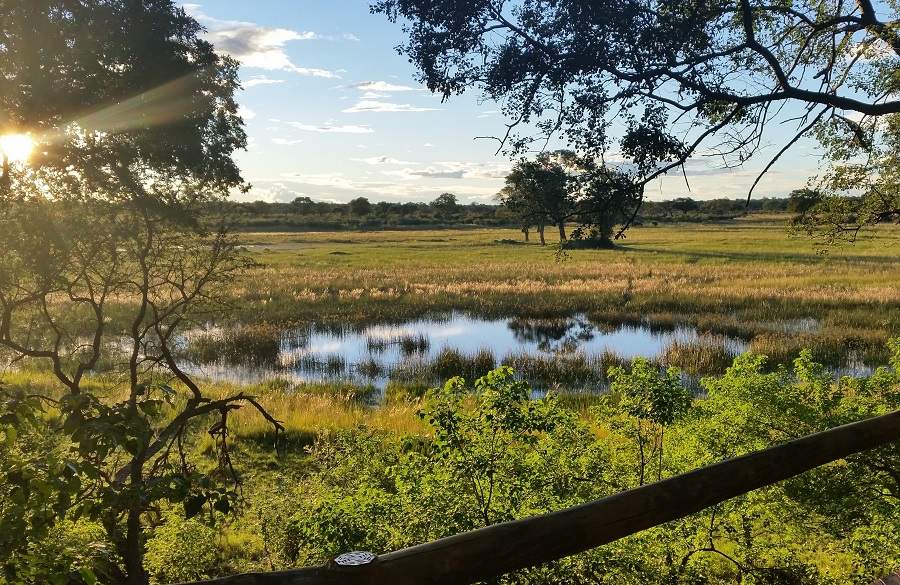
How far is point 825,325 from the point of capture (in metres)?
24.7

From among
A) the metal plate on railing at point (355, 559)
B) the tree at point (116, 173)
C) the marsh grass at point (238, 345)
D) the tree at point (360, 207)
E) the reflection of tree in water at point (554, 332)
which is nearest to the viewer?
the metal plate on railing at point (355, 559)

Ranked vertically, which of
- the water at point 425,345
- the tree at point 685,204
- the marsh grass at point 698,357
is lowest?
the water at point 425,345

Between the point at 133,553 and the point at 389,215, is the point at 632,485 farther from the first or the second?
the point at 389,215

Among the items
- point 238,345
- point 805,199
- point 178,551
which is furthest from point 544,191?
point 238,345

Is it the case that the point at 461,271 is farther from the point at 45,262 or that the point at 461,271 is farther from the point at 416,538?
the point at 416,538

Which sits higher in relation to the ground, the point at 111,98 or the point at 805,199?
the point at 111,98

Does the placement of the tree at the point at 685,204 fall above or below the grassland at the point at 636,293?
above

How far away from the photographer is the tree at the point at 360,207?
16050 centimetres

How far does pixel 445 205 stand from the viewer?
176m

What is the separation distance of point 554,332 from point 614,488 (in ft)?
67.6

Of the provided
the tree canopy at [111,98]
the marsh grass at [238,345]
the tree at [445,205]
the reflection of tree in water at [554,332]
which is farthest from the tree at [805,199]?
the tree at [445,205]

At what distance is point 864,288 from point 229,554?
35.4 m

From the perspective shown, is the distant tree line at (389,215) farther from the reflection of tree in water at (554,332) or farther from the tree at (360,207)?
the reflection of tree in water at (554,332)

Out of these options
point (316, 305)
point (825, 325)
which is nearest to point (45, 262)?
point (316, 305)
